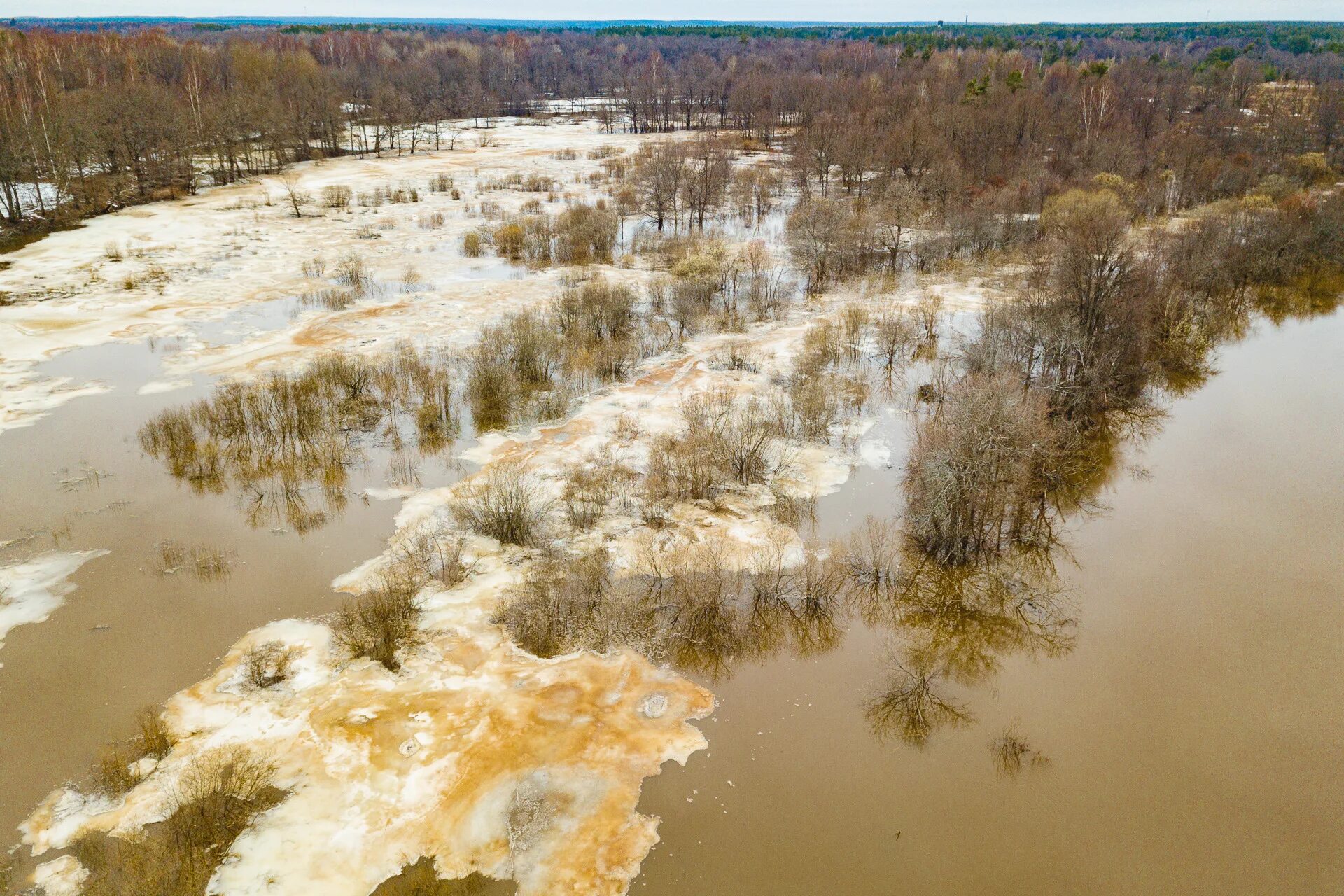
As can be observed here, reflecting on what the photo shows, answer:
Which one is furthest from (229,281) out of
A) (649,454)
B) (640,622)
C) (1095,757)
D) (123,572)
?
(1095,757)

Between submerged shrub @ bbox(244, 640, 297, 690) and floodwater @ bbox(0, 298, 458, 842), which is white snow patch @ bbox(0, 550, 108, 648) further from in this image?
submerged shrub @ bbox(244, 640, 297, 690)

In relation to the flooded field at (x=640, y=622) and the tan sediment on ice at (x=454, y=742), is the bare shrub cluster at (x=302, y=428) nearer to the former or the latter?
the flooded field at (x=640, y=622)

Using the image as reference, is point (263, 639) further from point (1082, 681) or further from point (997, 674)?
point (1082, 681)

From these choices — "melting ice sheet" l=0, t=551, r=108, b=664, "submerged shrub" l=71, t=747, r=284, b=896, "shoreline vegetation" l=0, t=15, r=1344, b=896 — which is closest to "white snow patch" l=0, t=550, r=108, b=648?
"melting ice sheet" l=0, t=551, r=108, b=664

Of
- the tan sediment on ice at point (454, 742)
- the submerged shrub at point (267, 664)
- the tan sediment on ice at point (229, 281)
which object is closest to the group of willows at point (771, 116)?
the tan sediment on ice at point (229, 281)

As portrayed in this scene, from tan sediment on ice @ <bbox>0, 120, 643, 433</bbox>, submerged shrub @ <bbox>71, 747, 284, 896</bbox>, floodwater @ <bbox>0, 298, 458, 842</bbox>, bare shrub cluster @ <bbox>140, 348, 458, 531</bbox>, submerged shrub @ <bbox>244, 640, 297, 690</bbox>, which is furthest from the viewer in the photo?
tan sediment on ice @ <bbox>0, 120, 643, 433</bbox>

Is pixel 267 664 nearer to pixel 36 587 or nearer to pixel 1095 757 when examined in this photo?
pixel 36 587
